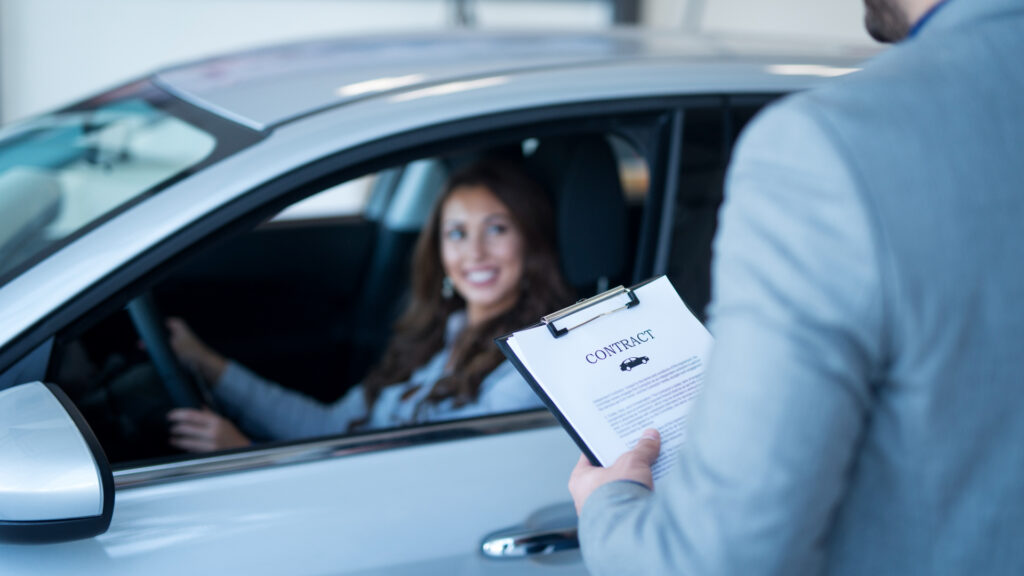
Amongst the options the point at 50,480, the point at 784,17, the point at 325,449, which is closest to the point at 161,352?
the point at 325,449

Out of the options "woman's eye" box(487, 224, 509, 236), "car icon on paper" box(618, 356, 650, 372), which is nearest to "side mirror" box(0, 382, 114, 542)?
"car icon on paper" box(618, 356, 650, 372)

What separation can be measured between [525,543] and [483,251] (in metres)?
0.90

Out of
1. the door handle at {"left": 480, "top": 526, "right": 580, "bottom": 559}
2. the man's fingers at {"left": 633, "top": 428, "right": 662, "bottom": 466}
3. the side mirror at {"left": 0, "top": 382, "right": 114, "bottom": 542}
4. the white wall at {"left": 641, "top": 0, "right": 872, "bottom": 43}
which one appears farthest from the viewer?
the white wall at {"left": 641, "top": 0, "right": 872, "bottom": 43}

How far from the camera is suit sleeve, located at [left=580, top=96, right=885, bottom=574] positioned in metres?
0.68

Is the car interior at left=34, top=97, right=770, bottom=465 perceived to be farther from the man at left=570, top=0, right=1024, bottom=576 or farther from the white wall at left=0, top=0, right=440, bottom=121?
the white wall at left=0, top=0, right=440, bottom=121

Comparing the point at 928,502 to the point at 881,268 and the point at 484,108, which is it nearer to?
the point at 881,268

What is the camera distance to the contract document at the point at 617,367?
98 cm

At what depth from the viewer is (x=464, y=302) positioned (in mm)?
2342

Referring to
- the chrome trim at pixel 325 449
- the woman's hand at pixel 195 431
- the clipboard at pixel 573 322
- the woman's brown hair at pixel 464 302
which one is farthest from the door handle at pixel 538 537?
the woman's hand at pixel 195 431

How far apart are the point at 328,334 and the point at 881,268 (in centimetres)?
217

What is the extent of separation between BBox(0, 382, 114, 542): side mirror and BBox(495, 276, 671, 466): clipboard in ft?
1.70

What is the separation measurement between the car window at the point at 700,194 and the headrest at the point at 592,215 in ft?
0.63

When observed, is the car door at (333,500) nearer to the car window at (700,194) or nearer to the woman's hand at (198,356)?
the car window at (700,194)

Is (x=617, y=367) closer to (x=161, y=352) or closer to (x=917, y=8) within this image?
(x=917, y=8)
